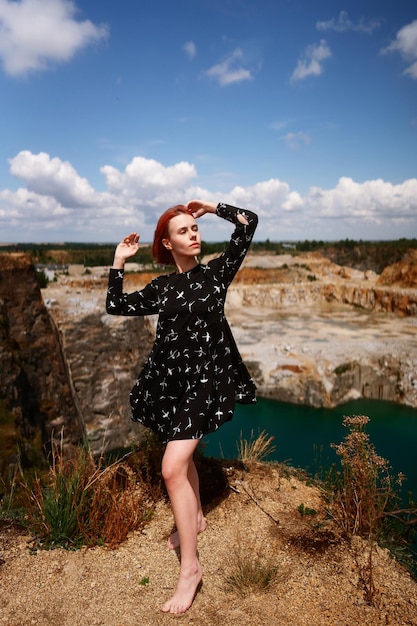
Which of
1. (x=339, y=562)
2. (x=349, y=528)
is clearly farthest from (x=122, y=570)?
(x=349, y=528)

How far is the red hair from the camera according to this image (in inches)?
94.5

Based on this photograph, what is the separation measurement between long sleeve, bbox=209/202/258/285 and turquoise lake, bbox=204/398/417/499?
7.26 m

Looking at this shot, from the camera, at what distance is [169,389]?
2.35 m

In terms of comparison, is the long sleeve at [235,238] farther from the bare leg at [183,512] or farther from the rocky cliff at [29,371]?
the rocky cliff at [29,371]

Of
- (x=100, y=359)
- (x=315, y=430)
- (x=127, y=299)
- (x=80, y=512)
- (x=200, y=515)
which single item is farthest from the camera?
(x=315, y=430)

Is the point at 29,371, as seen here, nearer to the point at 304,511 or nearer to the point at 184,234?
the point at 304,511

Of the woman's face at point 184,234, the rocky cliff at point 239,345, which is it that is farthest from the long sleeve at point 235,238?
the rocky cliff at point 239,345

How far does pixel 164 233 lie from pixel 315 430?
9.51 metres

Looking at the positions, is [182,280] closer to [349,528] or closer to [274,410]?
[349,528]

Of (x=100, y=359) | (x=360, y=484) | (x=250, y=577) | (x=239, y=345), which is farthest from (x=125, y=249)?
(x=239, y=345)

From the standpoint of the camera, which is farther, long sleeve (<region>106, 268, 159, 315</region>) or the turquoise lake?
the turquoise lake

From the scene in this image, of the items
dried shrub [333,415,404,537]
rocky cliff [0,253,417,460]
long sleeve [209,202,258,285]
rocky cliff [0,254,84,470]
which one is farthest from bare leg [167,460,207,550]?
rocky cliff [0,254,84,470]

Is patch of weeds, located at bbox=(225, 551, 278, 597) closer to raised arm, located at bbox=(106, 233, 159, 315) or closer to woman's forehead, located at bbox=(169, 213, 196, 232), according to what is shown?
raised arm, located at bbox=(106, 233, 159, 315)

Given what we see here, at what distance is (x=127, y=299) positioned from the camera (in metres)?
2.45
